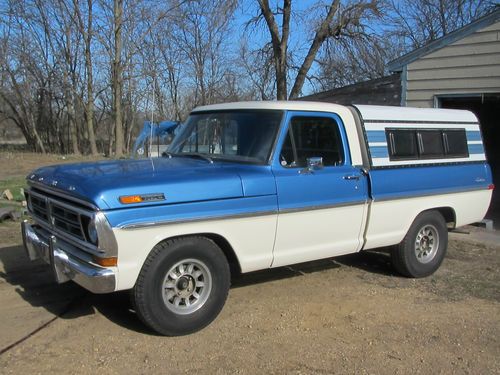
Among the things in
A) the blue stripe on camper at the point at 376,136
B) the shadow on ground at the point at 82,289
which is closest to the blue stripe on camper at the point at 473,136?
the blue stripe on camper at the point at 376,136

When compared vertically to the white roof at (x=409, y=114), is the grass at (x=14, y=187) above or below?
below

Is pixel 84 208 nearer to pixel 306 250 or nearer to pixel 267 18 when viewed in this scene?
pixel 306 250

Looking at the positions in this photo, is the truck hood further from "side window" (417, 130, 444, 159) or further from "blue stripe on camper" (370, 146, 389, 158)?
"side window" (417, 130, 444, 159)

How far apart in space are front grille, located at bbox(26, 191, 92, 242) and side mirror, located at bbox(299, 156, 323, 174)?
78.8 inches

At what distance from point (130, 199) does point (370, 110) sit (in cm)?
302

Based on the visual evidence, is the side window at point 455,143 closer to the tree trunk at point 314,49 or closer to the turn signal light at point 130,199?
the turn signal light at point 130,199

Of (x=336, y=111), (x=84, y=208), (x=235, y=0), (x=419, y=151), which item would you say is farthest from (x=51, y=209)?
(x=235, y=0)

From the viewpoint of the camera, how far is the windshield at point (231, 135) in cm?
485

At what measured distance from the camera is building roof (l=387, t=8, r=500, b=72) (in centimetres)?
874

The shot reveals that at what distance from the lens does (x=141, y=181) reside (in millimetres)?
4012

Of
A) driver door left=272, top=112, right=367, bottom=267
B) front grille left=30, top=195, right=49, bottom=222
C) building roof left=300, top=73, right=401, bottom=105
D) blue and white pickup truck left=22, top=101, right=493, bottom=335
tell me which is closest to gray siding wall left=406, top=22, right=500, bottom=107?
building roof left=300, top=73, right=401, bottom=105

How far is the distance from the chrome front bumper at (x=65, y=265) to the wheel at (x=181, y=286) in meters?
0.28

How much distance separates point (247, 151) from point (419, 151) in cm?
226

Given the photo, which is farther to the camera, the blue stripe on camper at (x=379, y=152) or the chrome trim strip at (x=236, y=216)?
the blue stripe on camper at (x=379, y=152)
